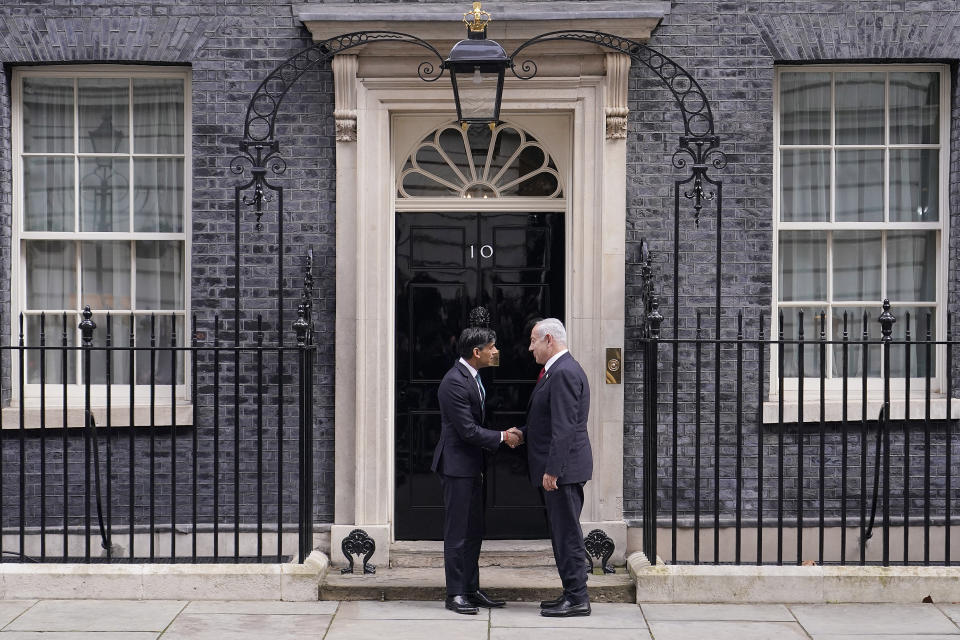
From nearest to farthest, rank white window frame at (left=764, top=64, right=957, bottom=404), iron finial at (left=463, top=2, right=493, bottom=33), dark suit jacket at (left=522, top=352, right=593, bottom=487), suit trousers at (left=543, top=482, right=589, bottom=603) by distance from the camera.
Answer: dark suit jacket at (left=522, top=352, right=593, bottom=487)
suit trousers at (left=543, top=482, right=589, bottom=603)
iron finial at (left=463, top=2, right=493, bottom=33)
white window frame at (left=764, top=64, right=957, bottom=404)

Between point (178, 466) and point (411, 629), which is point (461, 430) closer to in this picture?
point (411, 629)

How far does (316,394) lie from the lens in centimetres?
775

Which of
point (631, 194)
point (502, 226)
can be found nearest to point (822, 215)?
point (631, 194)

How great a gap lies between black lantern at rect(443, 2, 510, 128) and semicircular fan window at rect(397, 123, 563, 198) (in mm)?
962

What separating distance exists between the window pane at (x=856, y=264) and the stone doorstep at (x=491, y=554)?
9.13 feet

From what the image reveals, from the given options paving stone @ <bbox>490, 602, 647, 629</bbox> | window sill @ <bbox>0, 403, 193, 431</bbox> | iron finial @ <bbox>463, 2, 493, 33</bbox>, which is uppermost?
iron finial @ <bbox>463, 2, 493, 33</bbox>

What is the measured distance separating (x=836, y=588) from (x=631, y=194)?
287cm

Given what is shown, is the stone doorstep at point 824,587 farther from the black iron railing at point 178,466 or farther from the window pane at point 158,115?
the window pane at point 158,115

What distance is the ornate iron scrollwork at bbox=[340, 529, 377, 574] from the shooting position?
7324 mm

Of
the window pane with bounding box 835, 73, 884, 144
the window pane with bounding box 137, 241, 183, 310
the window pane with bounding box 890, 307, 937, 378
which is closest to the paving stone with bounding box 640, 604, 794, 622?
the window pane with bounding box 890, 307, 937, 378

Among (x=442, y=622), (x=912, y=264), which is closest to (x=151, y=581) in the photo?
(x=442, y=622)

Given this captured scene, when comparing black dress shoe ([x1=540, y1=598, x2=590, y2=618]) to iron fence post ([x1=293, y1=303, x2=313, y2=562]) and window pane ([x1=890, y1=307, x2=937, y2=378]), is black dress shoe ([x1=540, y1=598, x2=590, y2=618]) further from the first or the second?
window pane ([x1=890, y1=307, x2=937, y2=378])

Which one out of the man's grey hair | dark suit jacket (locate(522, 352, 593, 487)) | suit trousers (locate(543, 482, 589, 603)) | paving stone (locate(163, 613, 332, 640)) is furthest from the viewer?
the man's grey hair

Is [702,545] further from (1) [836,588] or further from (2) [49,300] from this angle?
(2) [49,300]
